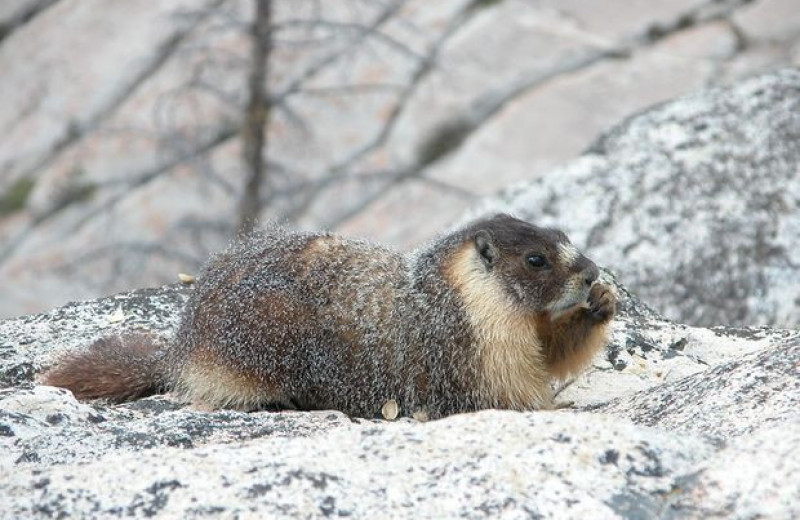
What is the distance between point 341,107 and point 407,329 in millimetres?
14586

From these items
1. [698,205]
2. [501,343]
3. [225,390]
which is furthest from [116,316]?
[698,205]

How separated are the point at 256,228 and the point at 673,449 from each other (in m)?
3.60

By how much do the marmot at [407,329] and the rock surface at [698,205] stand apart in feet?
9.12

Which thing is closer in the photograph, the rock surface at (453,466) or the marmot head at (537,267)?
the rock surface at (453,466)

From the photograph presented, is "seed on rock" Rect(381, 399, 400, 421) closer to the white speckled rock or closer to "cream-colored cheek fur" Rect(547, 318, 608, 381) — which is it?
"cream-colored cheek fur" Rect(547, 318, 608, 381)

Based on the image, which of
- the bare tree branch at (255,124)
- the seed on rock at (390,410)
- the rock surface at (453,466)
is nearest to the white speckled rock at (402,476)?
the rock surface at (453,466)

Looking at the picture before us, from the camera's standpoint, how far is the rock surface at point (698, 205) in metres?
9.31

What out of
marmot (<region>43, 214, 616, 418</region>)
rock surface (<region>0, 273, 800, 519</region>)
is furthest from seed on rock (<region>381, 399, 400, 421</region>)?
rock surface (<region>0, 273, 800, 519</region>)

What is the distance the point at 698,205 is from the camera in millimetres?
9672

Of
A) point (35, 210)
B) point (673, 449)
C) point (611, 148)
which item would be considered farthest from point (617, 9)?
point (673, 449)

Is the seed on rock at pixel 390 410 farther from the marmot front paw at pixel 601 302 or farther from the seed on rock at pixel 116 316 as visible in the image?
the seed on rock at pixel 116 316

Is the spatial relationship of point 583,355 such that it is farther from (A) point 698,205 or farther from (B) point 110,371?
(A) point 698,205

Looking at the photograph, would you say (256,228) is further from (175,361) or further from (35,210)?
(35,210)

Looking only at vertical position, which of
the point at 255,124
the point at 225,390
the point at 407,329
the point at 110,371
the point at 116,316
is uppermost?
the point at 255,124
